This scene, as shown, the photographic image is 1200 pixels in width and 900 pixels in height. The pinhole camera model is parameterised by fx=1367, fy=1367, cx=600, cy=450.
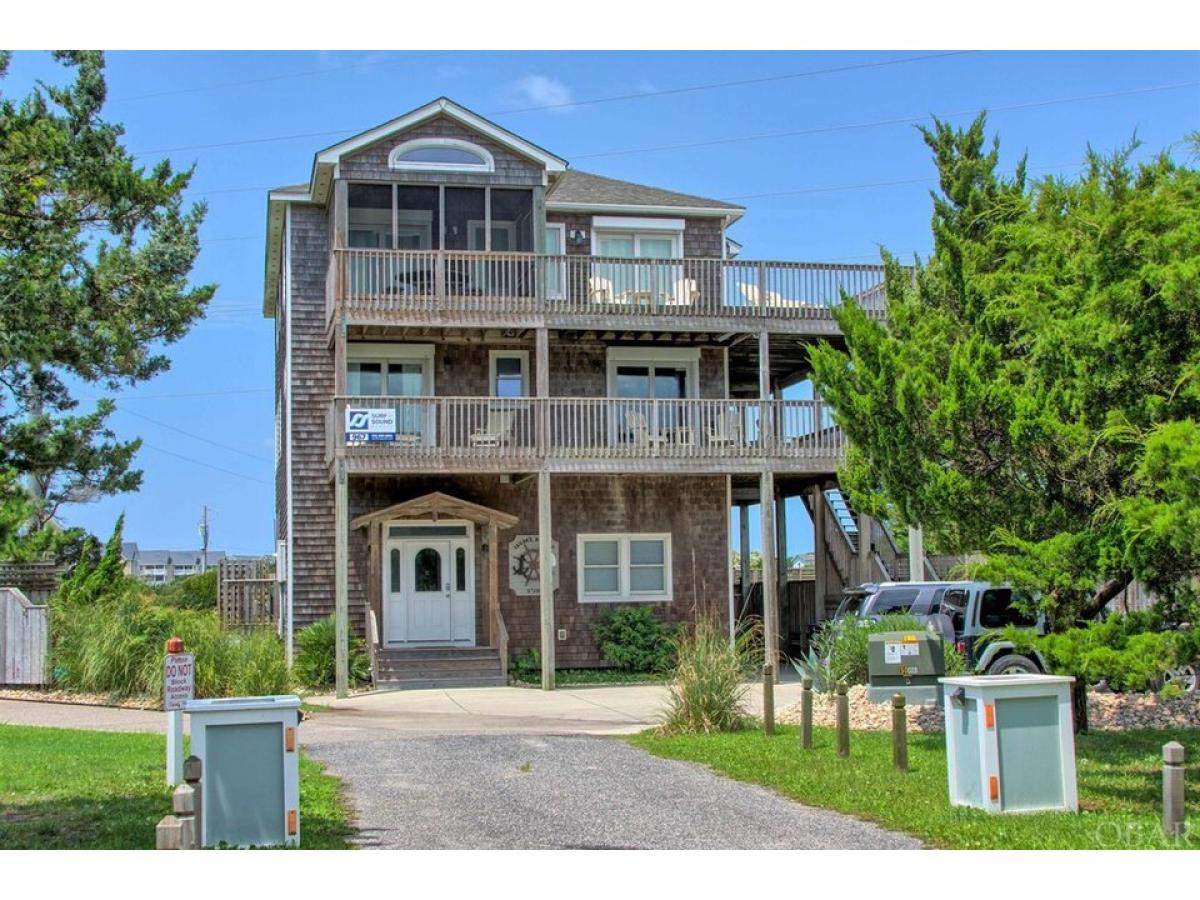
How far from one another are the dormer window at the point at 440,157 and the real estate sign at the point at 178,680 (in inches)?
591

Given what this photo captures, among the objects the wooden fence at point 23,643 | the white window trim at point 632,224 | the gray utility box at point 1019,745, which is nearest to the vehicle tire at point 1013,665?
the gray utility box at point 1019,745

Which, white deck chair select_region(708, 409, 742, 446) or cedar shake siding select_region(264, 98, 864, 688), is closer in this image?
cedar shake siding select_region(264, 98, 864, 688)

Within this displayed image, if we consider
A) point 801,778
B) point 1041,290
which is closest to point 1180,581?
point 1041,290

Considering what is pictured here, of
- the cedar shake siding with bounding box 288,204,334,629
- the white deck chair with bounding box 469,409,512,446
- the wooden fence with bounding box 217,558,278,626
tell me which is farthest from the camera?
the wooden fence with bounding box 217,558,278,626

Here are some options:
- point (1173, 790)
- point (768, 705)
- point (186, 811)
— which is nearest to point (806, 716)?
point (768, 705)

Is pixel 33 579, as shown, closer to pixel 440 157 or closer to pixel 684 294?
pixel 440 157

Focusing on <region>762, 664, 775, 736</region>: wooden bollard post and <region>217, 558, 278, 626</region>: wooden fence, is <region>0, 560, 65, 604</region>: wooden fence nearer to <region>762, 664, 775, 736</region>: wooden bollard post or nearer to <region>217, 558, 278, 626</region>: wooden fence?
<region>217, 558, 278, 626</region>: wooden fence

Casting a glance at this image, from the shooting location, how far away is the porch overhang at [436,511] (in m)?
23.4

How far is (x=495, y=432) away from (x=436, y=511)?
171cm

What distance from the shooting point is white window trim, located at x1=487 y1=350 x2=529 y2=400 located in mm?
25141

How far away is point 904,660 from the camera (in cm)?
1588

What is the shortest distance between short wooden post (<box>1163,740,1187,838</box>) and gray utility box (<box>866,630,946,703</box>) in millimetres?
7418

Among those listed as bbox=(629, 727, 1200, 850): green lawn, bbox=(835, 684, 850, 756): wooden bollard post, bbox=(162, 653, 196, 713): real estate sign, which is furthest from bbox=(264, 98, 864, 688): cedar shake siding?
bbox=(162, 653, 196, 713): real estate sign

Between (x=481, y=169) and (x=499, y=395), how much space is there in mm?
4116
